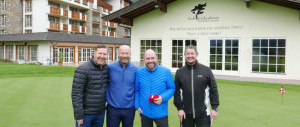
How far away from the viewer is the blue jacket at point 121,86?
3.36 m

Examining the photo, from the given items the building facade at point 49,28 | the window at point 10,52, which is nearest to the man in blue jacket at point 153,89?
the building facade at point 49,28

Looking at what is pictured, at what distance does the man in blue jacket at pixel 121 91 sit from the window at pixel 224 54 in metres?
10.7

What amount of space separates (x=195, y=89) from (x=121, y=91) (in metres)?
1.04

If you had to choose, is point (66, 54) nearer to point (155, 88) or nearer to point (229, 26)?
point (229, 26)

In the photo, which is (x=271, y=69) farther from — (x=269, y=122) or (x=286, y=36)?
(x=269, y=122)

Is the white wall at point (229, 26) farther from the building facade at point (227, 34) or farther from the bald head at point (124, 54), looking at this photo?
the bald head at point (124, 54)

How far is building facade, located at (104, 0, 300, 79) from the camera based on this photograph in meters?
11.8

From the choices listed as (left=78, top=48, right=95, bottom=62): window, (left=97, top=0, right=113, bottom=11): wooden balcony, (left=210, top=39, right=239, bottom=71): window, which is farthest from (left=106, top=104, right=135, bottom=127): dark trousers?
(left=97, top=0, right=113, bottom=11): wooden balcony

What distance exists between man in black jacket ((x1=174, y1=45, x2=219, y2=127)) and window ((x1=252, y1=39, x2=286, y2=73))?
10.3 meters

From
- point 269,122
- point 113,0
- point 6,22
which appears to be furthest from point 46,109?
point 113,0

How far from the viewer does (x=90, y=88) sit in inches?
129

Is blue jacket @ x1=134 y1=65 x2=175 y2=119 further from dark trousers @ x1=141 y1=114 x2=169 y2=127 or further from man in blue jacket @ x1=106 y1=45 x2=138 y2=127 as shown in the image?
man in blue jacket @ x1=106 y1=45 x2=138 y2=127

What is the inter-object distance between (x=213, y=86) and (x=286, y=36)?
10.4 meters

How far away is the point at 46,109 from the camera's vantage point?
5.41m
